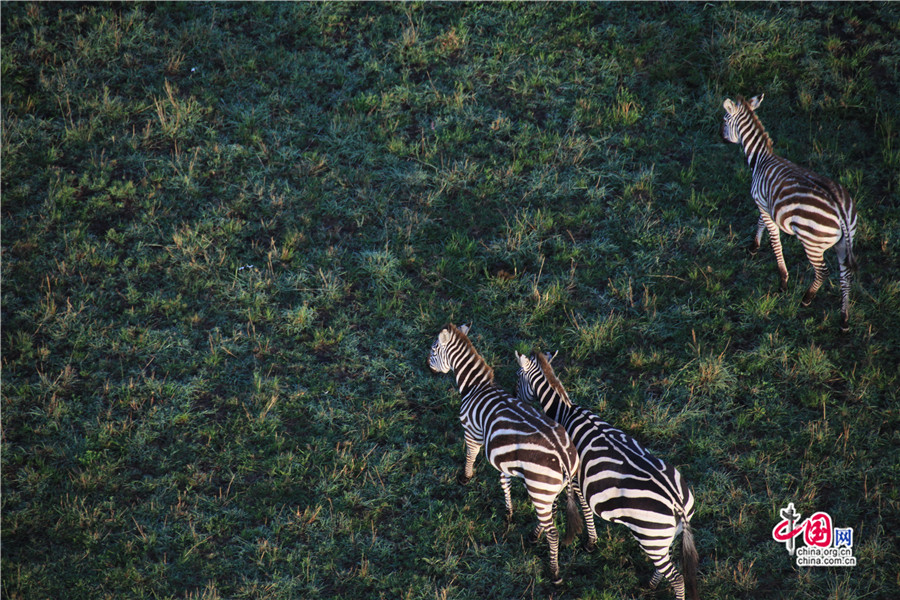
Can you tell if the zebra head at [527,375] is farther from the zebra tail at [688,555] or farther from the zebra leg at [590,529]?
the zebra tail at [688,555]

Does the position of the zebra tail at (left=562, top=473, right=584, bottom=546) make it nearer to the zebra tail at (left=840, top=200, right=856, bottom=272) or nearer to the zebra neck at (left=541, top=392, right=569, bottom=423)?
the zebra neck at (left=541, top=392, right=569, bottom=423)

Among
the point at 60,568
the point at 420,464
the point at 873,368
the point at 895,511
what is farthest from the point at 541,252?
the point at 60,568

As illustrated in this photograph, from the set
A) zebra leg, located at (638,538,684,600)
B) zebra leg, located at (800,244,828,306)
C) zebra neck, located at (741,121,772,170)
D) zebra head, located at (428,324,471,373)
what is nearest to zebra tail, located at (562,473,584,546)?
zebra leg, located at (638,538,684,600)

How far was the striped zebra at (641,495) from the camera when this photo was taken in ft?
22.9

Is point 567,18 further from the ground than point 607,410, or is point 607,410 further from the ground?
point 567,18

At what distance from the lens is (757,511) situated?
325 inches

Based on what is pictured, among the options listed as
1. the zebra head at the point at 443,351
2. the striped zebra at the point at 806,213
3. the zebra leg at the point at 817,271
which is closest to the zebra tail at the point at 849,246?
the striped zebra at the point at 806,213

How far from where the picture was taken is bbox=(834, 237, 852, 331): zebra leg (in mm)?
9664

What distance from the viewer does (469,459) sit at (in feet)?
28.3

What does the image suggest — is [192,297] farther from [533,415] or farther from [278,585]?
[533,415]

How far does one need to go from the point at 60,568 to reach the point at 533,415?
5.23 meters

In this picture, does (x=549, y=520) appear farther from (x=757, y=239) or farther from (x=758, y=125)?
(x=758, y=125)

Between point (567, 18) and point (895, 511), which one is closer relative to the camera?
point (895, 511)

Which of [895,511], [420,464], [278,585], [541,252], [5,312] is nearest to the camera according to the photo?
[278,585]
